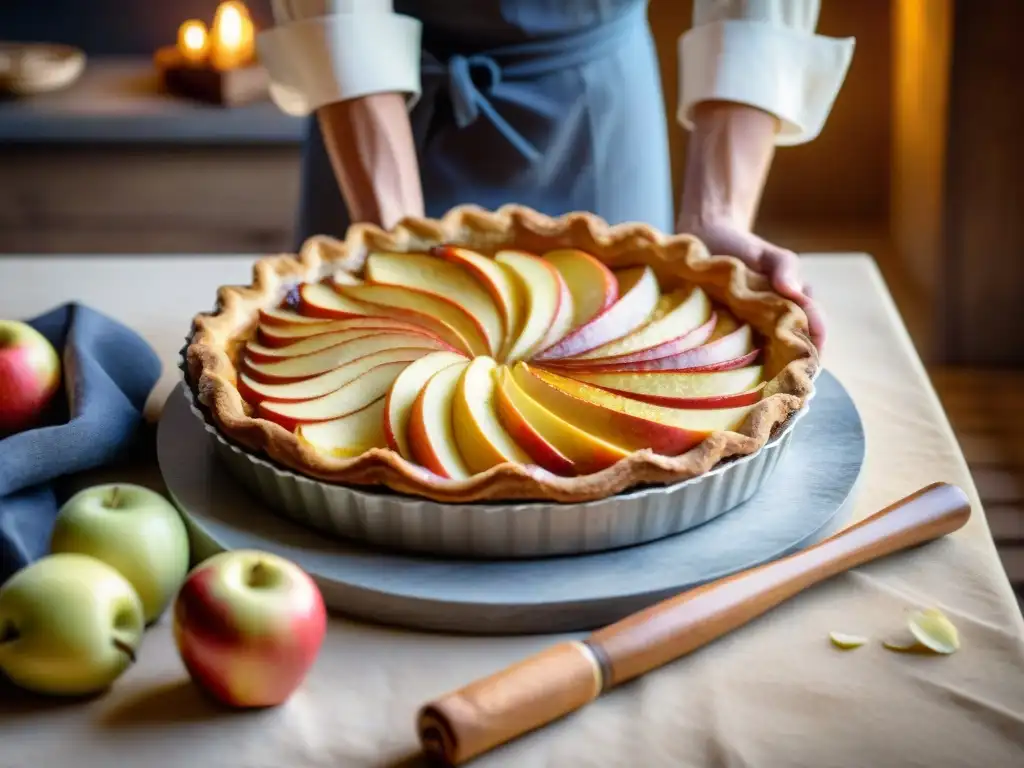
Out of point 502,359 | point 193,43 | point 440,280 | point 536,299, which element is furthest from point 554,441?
point 193,43

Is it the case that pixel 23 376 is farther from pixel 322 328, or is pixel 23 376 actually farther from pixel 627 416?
pixel 627 416

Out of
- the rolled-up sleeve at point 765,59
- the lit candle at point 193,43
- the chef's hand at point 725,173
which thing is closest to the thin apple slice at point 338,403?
the chef's hand at point 725,173

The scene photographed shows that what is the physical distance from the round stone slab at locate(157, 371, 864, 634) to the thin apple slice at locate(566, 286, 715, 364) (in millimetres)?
232

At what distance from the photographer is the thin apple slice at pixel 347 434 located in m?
1.43

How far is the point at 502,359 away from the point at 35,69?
2995mm

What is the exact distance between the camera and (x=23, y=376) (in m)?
1.61

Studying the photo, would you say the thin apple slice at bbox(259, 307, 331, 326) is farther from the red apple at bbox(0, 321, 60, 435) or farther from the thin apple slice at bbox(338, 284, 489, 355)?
the red apple at bbox(0, 321, 60, 435)

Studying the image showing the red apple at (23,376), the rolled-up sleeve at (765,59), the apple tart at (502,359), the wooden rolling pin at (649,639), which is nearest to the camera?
the wooden rolling pin at (649,639)

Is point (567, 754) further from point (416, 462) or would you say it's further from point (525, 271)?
point (525, 271)

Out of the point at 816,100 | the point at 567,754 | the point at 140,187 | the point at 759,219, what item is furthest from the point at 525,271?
the point at 759,219

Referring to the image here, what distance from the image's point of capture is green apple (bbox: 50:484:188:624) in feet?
4.04

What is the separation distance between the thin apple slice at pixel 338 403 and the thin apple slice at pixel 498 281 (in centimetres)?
20

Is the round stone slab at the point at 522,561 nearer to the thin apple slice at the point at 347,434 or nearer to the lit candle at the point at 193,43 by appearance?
the thin apple slice at the point at 347,434

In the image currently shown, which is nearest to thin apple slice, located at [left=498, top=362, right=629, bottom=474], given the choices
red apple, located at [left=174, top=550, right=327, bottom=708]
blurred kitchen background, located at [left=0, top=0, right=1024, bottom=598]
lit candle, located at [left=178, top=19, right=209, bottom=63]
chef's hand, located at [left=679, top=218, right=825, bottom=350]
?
red apple, located at [left=174, top=550, right=327, bottom=708]
